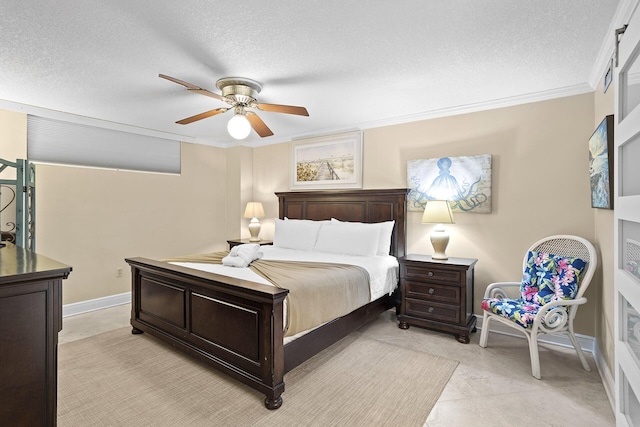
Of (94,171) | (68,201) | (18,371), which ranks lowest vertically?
(18,371)

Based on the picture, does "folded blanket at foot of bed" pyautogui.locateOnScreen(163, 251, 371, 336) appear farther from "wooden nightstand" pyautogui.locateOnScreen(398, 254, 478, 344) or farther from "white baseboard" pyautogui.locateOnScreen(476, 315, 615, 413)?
"white baseboard" pyautogui.locateOnScreen(476, 315, 615, 413)

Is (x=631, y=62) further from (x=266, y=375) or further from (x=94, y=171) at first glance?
(x=94, y=171)

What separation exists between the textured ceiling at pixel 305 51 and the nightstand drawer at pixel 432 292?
76.9 inches

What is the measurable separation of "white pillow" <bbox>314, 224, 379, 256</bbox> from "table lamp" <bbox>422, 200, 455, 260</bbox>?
2.06 feet

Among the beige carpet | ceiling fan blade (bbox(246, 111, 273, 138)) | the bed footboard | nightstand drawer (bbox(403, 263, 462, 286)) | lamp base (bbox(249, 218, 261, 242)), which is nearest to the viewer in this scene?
the beige carpet

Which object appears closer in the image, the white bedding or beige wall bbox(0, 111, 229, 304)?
the white bedding

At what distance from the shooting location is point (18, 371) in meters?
1.15

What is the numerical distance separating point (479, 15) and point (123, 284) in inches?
195

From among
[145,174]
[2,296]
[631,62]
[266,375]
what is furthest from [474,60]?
[145,174]

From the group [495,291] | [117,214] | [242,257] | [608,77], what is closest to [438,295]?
[495,291]

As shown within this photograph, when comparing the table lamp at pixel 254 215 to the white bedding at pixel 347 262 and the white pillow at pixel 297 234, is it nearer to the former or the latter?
the white pillow at pixel 297 234

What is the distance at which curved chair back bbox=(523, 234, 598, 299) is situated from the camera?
8.56 ft

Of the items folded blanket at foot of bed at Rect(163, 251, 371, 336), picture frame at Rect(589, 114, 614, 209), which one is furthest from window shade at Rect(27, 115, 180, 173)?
picture frame at Rect(589, 114, 614, 209)

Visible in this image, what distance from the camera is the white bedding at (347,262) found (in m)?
2.87
